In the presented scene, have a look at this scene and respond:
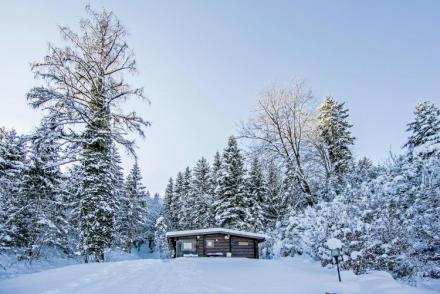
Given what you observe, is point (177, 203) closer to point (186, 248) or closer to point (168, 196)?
point (168, 196)

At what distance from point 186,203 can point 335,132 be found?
2292 cm

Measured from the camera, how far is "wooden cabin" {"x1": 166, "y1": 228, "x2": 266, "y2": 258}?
2242 centimetres

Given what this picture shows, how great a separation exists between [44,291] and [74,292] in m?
0.67

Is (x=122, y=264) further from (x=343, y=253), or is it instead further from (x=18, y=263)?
(x=18, y=263)

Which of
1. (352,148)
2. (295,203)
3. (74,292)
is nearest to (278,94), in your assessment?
(295,203)

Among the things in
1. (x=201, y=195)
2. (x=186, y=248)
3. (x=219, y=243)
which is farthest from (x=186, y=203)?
(x=219, y=243)

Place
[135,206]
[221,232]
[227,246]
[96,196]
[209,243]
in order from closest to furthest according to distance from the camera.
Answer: [96,196] < [221,232] < [227,246] < [209,243] < [135,206]

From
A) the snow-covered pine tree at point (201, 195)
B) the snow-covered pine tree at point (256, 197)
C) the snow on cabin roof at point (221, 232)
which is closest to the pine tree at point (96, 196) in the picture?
the snow on cabin roof at point (221, 232)

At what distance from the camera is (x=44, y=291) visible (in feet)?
23.5

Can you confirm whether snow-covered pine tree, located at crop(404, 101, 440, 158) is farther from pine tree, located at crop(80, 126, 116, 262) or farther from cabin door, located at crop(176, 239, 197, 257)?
pine tree, located at crop(80, 126, 116, 262)

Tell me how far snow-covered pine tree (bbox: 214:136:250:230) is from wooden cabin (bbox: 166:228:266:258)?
7.73 m

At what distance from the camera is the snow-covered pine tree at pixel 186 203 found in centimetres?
4372

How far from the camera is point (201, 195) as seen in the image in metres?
41.8

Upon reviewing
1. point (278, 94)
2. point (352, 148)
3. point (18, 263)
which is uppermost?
point (278, 94)
